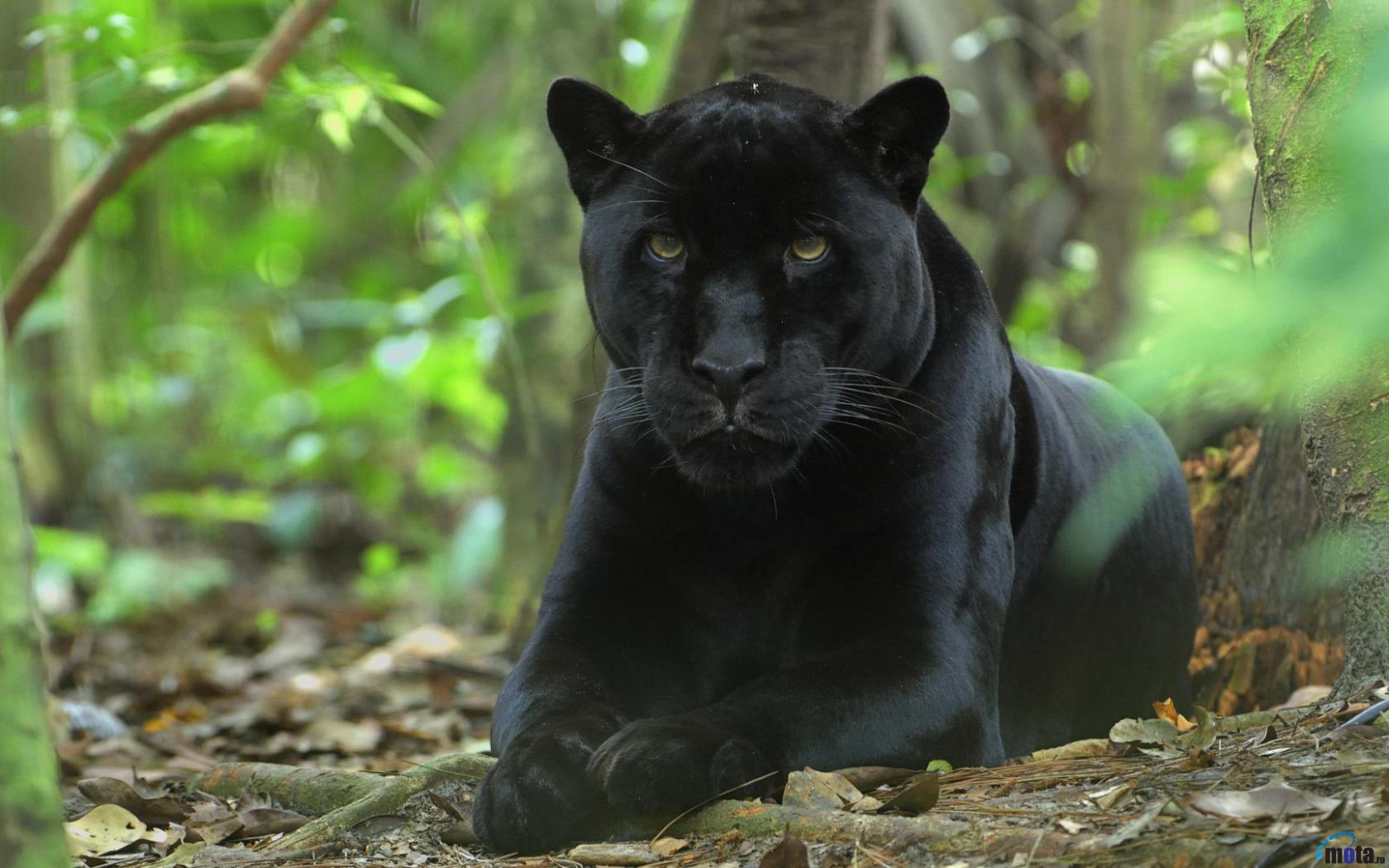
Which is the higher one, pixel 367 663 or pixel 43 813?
pixel 43 813

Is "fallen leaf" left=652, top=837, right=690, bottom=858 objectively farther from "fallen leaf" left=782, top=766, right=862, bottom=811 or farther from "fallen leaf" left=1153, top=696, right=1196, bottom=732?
"fallen leaf" left=1153, top=696, right=1196, bottom=732

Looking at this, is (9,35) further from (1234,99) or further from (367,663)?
(1234,99)

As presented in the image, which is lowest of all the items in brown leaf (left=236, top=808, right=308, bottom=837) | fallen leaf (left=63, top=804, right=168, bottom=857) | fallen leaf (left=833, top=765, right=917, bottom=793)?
brown leaf (left=236, top=808, right=308, bottom=837)

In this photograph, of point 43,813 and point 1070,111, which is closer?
point 43,813

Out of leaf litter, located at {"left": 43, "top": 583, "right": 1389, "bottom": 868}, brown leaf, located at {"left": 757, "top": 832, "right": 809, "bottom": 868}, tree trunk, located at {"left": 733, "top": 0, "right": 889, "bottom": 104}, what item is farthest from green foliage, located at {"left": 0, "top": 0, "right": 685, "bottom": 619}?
brown leaf, located at {"left": 757, "top": 832, "right": 809, "bottom": 868}

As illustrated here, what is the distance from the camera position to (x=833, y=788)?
7.19ft

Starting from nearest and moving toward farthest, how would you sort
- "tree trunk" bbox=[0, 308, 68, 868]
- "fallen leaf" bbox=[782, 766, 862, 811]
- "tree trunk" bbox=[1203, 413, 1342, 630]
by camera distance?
"tree trunk" bbox=[0, 308, 68, 868]
"fallen leaf" bbox=[782, 766, 862, 811]
"tree trunk" bbox=[1203, 413, 1342, 630]

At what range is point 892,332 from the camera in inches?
106

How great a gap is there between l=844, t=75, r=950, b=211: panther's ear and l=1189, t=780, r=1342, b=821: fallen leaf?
1435mm

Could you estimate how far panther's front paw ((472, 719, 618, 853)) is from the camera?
2178 mm

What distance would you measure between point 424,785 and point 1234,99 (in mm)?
4392

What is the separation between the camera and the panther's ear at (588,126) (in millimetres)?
2785

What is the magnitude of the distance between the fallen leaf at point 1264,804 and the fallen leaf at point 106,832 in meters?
1.90

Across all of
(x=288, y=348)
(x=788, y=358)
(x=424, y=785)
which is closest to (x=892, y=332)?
(x=788, y=358)
